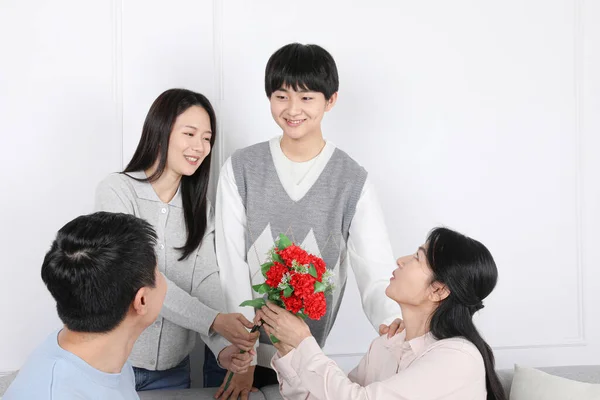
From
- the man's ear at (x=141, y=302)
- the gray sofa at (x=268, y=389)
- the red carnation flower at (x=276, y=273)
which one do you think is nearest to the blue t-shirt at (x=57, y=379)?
the man's ear at (x=141, y=302)

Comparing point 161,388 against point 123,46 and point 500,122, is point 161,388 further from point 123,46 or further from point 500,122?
point 500,122

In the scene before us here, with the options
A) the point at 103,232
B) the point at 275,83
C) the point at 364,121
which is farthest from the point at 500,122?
the point at 103,232

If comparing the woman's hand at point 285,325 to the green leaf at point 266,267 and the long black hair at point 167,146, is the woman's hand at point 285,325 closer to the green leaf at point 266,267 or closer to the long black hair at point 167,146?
the green leaf at point 266,267

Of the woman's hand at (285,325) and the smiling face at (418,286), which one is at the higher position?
the smiling face at (418,286)

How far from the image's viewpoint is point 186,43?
9.96 feet

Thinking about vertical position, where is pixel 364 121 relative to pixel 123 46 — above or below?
below

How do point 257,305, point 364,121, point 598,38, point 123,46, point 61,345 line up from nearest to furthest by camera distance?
point 61,345
point 257,305
point 123,46
point 364,121
point 598,38

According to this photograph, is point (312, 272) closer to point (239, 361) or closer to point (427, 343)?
point (427, 343)

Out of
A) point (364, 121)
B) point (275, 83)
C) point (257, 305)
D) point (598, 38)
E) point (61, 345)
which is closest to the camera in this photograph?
point (61, 345)

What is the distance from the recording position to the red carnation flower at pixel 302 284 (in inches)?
68.6

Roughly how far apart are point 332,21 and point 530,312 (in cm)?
186

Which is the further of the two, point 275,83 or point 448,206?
point 448,206

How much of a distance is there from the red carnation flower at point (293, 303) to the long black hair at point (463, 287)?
38cm

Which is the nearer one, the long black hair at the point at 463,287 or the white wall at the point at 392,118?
the long black hair at the point at 463,287
